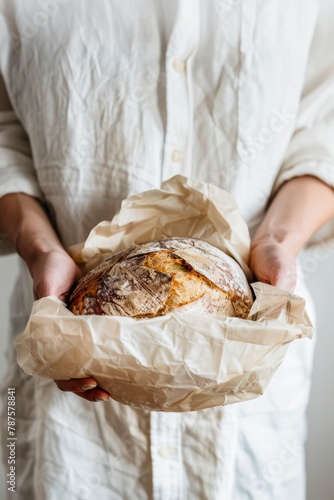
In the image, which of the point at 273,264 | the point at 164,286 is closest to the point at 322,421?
the point at 273,264

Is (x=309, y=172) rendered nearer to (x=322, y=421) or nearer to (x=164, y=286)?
(x=164, y=286)

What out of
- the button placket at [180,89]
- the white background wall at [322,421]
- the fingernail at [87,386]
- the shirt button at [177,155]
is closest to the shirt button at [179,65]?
the button placket at [180,89]

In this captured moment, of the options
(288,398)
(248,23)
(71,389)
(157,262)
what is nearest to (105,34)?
→ (248,23)

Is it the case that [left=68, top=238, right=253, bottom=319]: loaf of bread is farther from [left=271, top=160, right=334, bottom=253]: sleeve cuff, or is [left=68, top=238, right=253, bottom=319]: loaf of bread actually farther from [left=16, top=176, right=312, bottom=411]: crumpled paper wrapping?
[left=271, top=160, right=334, bottom=253]: sleeve cuff

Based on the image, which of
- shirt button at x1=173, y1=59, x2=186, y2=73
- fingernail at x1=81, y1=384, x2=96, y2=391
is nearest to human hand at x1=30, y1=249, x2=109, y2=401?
fingernail at x1=81, y1=384, x2=96, y2=391

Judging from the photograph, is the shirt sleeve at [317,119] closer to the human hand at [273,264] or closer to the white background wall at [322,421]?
the human hand at [273,264]

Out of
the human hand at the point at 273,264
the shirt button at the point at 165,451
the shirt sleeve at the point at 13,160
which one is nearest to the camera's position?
the human hand at the point at 273,264
